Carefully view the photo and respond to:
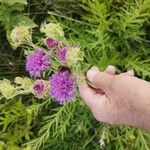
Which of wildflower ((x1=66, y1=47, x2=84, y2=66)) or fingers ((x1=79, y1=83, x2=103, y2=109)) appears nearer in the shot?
wildflower ((x1=66, y1=47, x2=84, y2=66))

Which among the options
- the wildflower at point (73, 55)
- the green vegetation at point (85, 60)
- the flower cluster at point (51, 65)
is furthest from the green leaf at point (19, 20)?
the wildflower at point (73, 55)

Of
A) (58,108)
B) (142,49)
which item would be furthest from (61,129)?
(142,49)

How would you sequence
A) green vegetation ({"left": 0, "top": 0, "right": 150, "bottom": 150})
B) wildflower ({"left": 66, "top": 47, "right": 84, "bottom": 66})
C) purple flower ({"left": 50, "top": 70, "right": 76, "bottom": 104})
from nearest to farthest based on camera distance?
1. wildflower ({"left": 66, "top": 47, "right": 84, "bottom": 66})
2. purple flower ({"left": 50, "top": 70, "right": 76, "bottom": 104})
3. green vegetation ({"left": 0, "top": 0, "right": 150, "bottom": 150})

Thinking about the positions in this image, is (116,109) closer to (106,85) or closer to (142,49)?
(106,85)

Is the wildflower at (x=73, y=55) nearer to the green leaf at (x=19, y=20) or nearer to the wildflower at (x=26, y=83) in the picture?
the wildflower at (x=26, y=83)

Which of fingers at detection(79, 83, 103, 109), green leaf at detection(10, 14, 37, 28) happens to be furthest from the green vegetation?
fingers at detection(79, 83, 103, 109)

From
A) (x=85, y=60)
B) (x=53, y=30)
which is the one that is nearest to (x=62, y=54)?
(x=53, y=30)

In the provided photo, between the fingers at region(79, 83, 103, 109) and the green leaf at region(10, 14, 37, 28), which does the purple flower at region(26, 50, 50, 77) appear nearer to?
the fingers at region(79, 83, 103, 109)
